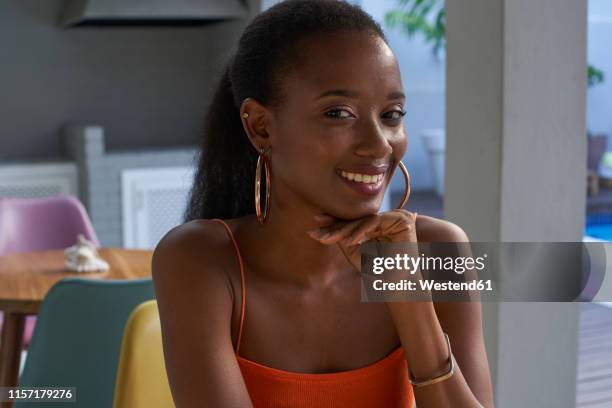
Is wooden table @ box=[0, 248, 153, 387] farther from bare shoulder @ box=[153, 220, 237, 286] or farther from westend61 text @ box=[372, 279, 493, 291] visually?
westend61 text @ box=[372, 279, 493, 291]

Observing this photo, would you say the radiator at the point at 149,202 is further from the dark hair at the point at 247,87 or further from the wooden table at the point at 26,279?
the dark hair at the point at 247,87

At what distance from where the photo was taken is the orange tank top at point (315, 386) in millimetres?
1298

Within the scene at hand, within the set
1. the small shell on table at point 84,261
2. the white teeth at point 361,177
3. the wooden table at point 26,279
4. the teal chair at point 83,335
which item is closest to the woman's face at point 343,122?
the white teeth at point 361,177

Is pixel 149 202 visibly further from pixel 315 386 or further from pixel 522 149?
pixel 315 386

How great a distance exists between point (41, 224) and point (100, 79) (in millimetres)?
2262

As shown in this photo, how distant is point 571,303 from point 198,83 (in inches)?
154

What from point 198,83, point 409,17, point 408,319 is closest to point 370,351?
point 408,319

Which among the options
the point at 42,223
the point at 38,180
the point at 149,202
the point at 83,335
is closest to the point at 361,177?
the point at 83,335

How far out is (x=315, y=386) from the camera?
4.27 ft

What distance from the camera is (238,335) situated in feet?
4.37

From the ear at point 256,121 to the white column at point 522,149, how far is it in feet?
3.40

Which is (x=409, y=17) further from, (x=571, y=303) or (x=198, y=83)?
(x=571, y=303)

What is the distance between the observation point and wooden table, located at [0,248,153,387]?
2334 millimetres

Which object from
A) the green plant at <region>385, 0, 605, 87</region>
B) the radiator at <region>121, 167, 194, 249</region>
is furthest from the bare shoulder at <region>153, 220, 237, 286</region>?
the green plant at <region>385, 0, 605, 87</region>
